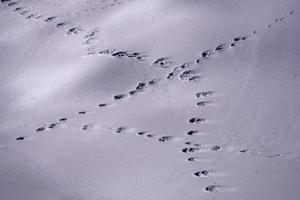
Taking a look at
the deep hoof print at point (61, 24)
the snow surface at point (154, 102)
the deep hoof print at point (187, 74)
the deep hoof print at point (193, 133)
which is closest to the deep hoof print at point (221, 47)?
the snow surface at point (154, 102)

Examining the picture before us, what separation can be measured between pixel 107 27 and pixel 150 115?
143 centimetres

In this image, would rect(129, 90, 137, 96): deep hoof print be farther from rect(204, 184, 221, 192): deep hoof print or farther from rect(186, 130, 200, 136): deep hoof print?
rect(204, 184, 221, 192): deep hoof print

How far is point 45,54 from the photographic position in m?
4.20

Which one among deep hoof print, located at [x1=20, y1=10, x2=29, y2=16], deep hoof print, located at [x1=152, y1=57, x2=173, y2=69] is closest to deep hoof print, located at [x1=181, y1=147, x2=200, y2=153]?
deep hoof print, located at [x1=152, y1=57, x2=173, y2=69]

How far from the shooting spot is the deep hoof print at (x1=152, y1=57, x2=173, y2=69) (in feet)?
12.0

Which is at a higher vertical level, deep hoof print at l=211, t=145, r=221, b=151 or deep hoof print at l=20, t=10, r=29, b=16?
deep hoof print at l=20, t=10, r=29, b=16

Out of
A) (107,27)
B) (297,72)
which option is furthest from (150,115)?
(107,27)

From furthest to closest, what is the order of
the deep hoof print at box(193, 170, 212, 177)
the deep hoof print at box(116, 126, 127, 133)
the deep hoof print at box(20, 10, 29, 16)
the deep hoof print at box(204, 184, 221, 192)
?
the deep hoof print at box(20, 10, 29, 16) < the deep hoof print at box(116, 126, 127, 133) < the deep hoof print at box(193, 170, 212, 177) < the deep hoof print at box(204, 184, 221, 192)

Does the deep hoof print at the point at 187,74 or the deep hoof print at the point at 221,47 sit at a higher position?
the deep hoof print at the point at 221,47

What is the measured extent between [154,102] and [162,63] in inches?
19.4

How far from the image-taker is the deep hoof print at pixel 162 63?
3.66 m

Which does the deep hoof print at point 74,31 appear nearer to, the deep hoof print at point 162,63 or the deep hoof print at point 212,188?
the deep hoof print at point 162,63

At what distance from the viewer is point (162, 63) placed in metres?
3.69

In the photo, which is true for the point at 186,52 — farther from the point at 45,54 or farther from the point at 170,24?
the point at 45,54
